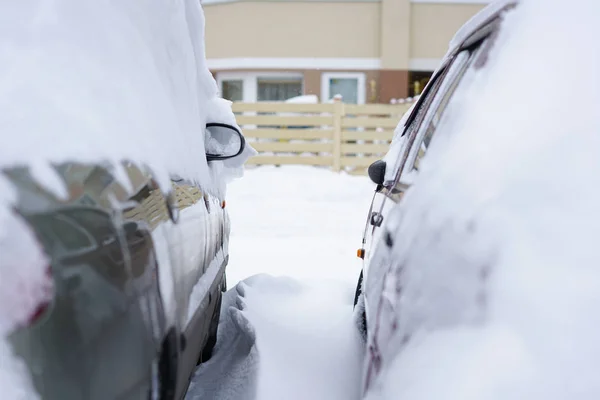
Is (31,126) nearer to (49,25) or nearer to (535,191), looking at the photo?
(49,25)

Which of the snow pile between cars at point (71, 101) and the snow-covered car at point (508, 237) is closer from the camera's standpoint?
the snow-covered car at point (508, 237)

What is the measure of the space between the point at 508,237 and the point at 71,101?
0.93m

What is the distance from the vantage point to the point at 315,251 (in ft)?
21.8

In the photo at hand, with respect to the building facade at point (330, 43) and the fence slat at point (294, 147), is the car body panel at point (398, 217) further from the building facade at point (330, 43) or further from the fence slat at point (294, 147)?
the building facade at point (330, 43)

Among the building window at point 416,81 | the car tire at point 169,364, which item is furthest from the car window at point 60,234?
the building window at point 416,81

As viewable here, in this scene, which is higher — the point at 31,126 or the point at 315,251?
the point at 31,126

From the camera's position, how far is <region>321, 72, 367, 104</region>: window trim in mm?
17391

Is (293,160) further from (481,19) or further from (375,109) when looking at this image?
(481,19)

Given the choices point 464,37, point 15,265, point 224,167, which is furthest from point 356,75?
point 15,265

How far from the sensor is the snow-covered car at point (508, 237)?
907 millimetres

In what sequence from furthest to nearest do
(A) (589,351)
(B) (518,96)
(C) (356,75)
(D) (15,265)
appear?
(C) (356,75) < (B) (518,96) < (D) (15,265) < (A) (589,351)

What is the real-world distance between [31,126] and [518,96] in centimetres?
101

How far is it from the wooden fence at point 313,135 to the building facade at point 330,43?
13.5 ft

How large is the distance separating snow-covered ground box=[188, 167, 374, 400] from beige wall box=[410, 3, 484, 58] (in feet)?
35.7
